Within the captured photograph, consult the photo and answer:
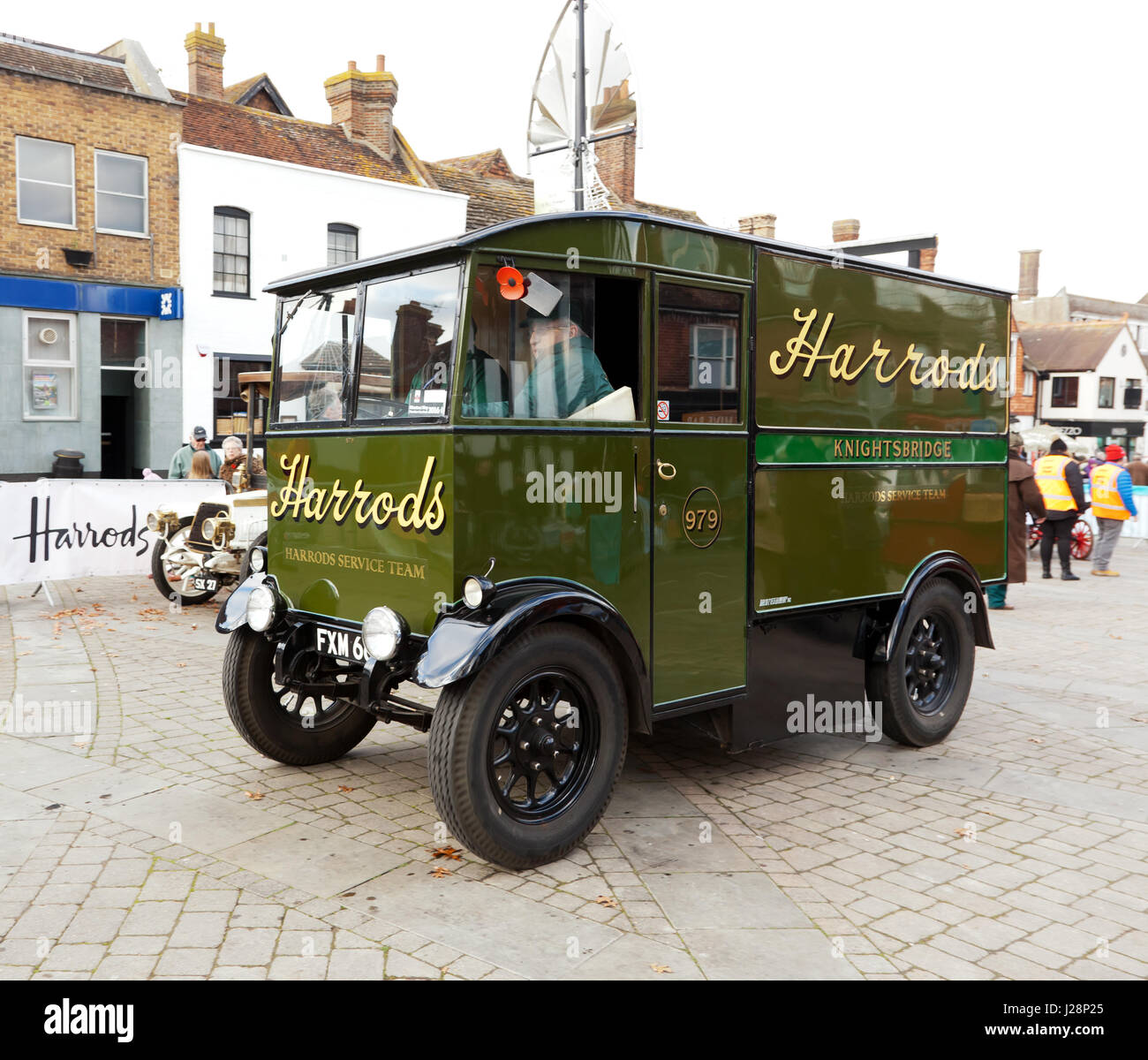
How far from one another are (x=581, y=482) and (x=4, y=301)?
59.6 feet

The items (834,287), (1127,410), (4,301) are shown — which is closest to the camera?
(834,287)

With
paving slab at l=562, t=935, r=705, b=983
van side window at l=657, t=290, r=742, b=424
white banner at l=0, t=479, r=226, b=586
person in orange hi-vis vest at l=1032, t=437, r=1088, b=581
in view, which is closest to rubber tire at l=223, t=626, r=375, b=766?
van side window at l=657, t=290, r=742, b=424

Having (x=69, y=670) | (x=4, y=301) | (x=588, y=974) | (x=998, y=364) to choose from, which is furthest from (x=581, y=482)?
(x=4, y=301)

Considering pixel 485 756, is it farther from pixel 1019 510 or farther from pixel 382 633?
pixel 1019 510

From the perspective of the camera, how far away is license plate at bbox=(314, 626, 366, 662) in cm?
488

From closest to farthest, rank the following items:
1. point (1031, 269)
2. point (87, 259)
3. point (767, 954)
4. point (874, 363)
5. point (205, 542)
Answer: point (767, 954)
point (874, 363)
point (205, 542)
point (87, 259)
point (1031, 269)

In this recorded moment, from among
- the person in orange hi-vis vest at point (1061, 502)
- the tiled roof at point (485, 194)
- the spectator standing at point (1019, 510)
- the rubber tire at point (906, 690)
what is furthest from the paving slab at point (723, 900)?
the tiled roof at point (485, 194)

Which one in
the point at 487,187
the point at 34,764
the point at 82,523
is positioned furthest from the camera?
the point at 487,187

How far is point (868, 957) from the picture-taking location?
3660 mm

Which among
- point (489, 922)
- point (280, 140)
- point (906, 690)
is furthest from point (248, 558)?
point (280, 140)

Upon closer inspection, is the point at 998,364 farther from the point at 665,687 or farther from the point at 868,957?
the point at 868,957

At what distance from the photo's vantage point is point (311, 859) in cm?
447

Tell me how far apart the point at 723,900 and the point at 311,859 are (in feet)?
5.72

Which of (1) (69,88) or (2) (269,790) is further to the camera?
(1) (69,88)
